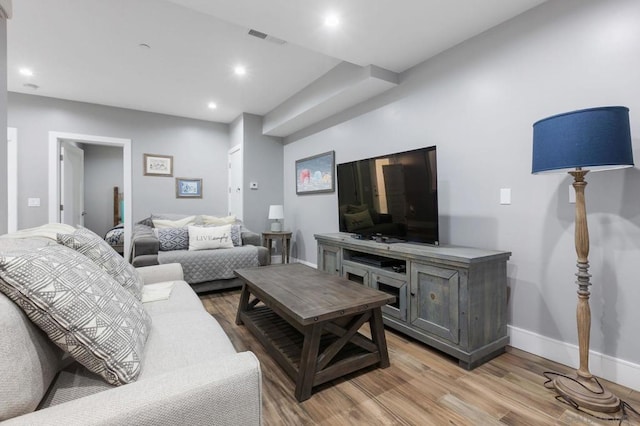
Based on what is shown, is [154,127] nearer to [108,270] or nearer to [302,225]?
[302,225]

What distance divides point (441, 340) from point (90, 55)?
4.18 meters

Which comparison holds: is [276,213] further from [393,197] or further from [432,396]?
[432,396]

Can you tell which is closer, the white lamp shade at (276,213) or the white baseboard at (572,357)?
the white baseboard at (572,357)

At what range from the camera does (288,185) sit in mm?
5191

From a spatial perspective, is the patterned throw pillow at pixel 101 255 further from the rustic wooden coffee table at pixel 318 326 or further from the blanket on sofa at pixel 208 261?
the blanket on sofa at pixel 208 261

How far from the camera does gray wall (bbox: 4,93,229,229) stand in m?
4.19

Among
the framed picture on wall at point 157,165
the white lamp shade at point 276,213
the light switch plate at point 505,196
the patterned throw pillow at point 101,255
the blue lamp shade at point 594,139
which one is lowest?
the patterned throw pillow at point 101,255

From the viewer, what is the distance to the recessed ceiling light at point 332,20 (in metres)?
2.21

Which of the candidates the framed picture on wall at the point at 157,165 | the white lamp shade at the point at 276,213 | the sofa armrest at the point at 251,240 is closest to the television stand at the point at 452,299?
the sofa armrest at the point at 251,240

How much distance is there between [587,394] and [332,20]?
280cm

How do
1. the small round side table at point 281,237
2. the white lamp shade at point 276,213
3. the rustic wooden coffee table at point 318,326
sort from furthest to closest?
the white lamp shade at point 276,213, the small round side table at point 281,237, the rustic wooden coffee table at point 318,326

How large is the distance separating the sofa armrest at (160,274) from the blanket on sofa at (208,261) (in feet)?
3.49

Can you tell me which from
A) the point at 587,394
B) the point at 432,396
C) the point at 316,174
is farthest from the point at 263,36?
the point at 587,394

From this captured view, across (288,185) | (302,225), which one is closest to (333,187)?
(302,225)
